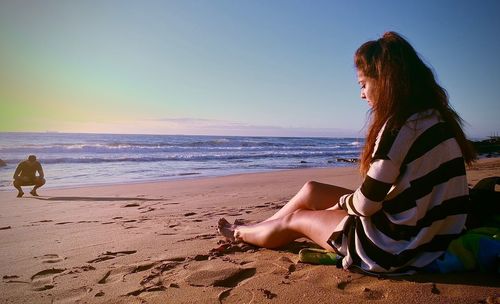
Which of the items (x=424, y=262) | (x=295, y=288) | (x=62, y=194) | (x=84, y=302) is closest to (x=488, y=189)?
(x=424, y=262)

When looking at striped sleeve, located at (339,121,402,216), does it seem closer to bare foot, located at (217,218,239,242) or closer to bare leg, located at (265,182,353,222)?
bare leg, located at (265,182,353,222)

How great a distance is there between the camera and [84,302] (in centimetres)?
197

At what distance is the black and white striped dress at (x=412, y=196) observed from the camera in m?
1.76

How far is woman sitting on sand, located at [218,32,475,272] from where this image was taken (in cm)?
177

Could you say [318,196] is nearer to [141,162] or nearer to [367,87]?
[367,87]

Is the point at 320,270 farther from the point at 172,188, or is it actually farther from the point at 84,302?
the point at 172,188

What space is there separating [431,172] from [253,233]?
1576 mm

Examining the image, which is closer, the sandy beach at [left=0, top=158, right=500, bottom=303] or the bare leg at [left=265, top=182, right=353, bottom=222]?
the sandy beach at [left=0, top=158, right=500, bottom=303]

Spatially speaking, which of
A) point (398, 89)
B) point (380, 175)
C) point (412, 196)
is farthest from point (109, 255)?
point (398, 89)

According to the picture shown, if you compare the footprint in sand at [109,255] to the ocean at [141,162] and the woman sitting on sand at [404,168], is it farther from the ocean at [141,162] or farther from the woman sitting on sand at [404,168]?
the ocean at [141,162]

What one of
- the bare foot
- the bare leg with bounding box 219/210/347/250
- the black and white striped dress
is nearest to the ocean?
the black and white striped dress

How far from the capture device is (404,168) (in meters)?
1.79

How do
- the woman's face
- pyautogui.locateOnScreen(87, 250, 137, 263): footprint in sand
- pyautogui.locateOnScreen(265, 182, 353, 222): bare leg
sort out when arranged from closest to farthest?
the woman's face, pyautogui.locateOnScreen(265, 182, 353, 222): bare leg, pyautogui.locateOnScreen(87, 250, 137, 263): footprint in sand

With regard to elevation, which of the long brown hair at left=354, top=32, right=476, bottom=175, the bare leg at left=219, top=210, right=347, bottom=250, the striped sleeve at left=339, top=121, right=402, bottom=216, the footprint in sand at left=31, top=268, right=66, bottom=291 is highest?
the long brown hair at left=354, top=32, right=476, bottom=175
